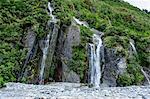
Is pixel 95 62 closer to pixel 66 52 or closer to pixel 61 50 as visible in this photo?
pixel 66 52

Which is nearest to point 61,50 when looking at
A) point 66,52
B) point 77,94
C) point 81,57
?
point 66,52

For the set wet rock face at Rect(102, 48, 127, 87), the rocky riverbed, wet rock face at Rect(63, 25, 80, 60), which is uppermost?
wet rock face at Rect(63, 25, 80, 60)

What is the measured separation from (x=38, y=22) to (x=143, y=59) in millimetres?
10326

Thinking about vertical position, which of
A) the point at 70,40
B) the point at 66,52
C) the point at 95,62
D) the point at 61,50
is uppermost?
the point at 70,40

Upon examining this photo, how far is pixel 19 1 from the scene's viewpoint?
41.9 metres

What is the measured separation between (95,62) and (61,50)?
3.20 meters

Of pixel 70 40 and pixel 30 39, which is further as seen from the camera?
pixel 70 40

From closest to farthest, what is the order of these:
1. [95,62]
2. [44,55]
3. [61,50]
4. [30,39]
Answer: [44,55] < [95,62] < [30,39] < [61,50]

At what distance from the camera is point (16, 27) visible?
3603cm

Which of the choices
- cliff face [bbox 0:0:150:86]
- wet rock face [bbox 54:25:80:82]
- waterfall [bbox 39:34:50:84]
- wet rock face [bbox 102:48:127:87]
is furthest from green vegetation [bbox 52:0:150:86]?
waterfall [bbox 39:34:50:84]

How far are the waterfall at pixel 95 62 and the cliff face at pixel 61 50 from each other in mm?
370

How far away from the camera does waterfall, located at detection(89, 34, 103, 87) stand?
108ft

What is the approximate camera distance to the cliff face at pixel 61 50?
32812 mm

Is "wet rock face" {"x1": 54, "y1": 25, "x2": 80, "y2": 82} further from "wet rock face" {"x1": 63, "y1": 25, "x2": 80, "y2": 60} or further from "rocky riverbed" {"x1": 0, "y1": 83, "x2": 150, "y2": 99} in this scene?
"rocky riverbed" {"x1": 0, "y1": 83, "x2": 150, "y2": 99}
